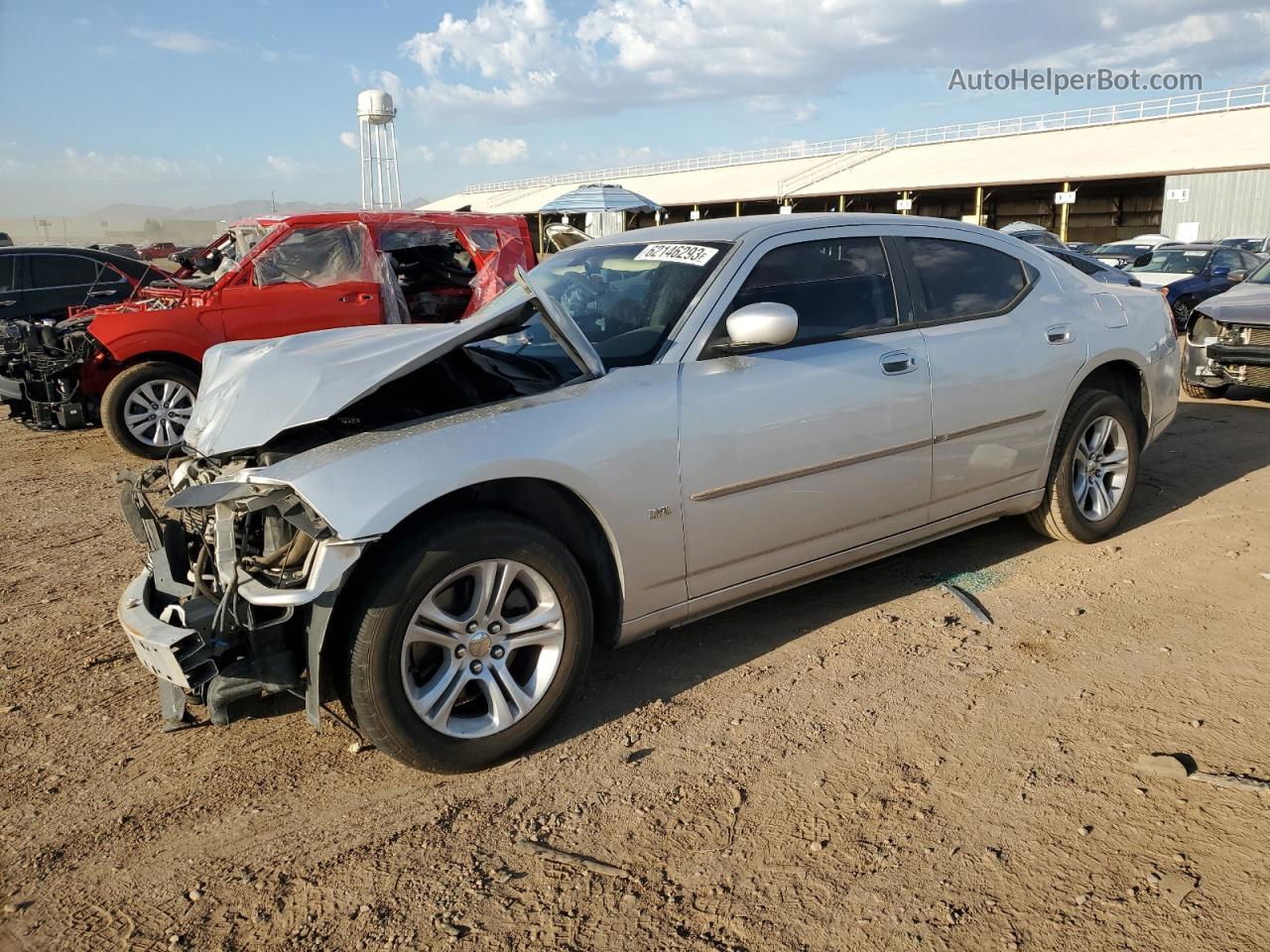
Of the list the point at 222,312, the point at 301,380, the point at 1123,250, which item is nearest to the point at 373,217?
the point at 222,312

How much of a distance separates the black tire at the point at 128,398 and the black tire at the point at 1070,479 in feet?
21.5

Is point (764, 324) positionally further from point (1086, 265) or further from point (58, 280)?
point (1086, 265)

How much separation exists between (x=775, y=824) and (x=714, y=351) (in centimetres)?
164

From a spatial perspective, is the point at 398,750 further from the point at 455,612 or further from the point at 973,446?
the point at 973,446

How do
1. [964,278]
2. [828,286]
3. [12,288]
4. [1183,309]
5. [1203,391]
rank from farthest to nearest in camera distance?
[1183,309] → [12,288] → [1203,391] → [964,278] → [828,286]

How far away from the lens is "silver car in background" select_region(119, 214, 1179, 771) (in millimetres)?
2793

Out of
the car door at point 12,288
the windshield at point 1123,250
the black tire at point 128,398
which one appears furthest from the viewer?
the windshield at point 1123,250

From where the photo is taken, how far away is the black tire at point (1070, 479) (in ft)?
15.3

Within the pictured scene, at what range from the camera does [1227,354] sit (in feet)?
27.0

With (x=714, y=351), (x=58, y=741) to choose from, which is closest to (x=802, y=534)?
(x=714, y=351)

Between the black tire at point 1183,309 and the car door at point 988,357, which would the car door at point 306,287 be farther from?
the black tire at point 1183,309

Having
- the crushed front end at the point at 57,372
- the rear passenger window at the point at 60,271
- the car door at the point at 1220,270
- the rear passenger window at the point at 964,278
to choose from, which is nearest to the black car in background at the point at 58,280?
the rear passenger window at the point at 60,271

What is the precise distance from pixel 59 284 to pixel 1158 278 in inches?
615

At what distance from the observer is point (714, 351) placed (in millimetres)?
3465
